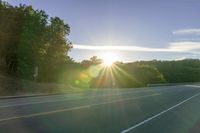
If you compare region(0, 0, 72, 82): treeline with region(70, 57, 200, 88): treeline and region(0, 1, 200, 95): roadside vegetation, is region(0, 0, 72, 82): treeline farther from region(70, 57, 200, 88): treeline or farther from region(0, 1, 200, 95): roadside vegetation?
region(70, 57, 200, 88): treeline

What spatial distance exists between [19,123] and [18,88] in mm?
30055

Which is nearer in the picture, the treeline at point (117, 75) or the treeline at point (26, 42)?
the treeline at point (26, 42)

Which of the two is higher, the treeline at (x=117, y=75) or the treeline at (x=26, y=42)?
the treeline at (x=26, y=42)

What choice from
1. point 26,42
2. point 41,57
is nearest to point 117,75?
point 41,57

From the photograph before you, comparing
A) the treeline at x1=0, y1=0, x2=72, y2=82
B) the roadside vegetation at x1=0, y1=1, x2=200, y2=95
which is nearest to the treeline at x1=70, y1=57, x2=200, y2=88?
the roadside vegetation at x1=0, y1=1, x2=200, y2=95

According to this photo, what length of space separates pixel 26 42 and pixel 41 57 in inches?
246

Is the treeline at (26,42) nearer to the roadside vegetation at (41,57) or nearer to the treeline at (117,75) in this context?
the roadside vegetation at (41,57)

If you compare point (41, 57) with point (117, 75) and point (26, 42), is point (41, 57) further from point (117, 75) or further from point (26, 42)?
point (117, 75)

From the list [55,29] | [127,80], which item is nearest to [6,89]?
[55,29]

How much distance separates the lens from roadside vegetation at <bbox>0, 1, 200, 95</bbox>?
52906 mm

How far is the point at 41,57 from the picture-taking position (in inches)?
2301

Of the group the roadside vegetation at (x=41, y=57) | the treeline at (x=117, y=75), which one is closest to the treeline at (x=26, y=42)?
the roadside vegetation at (x=41, y=57)

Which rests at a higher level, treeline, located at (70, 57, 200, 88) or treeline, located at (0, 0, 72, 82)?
treeline, located at (0, 0, 72, 82)

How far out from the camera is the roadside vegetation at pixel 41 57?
52.9 metres
